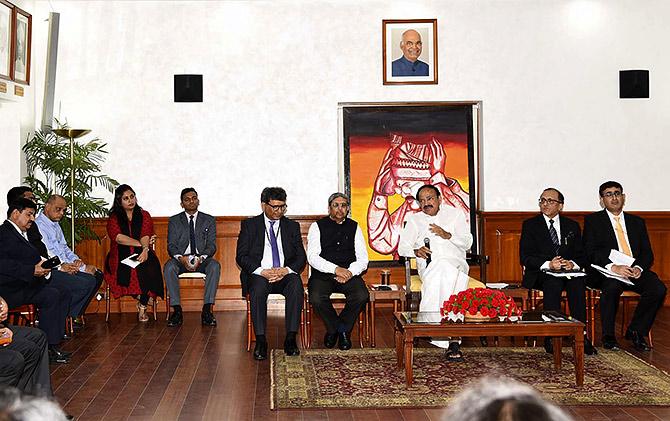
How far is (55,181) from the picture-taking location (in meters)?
9.41

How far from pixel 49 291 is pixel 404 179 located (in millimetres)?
4462

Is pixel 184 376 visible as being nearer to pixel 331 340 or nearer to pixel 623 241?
pixel 331 340

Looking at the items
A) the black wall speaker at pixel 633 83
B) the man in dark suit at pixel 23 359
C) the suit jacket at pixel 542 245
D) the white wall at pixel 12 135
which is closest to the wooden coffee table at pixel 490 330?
the suit jacket at pixel 542 245

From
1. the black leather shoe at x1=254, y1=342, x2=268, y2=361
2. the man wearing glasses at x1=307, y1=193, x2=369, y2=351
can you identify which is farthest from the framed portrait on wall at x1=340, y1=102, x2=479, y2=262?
the black leather shoe at x1=254, y1=342, x2=268, y2=361

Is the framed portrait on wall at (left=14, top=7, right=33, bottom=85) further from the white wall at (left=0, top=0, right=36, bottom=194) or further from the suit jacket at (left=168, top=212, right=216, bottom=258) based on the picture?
Answer: the suit jacket at (left=168, top=212, right=216, bottom=258)

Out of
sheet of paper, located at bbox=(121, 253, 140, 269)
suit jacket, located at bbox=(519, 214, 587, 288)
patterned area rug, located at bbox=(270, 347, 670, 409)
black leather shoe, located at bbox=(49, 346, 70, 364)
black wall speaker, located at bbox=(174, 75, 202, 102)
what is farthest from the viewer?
black wall speaker, located at bbox=(174, 75, 202, 102)

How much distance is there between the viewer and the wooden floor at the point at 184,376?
518cm

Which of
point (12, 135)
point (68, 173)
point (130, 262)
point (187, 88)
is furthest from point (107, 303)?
point (187, 88)

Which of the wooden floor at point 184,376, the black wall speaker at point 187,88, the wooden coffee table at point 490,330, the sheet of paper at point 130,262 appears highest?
the black wall speaker at point 187,88

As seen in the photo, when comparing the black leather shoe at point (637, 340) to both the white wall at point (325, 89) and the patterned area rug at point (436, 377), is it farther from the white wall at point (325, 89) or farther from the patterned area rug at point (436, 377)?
the white wall at point (325, 89)

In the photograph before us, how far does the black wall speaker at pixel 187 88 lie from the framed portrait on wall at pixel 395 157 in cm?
167

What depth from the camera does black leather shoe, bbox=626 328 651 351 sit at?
23.5 ft

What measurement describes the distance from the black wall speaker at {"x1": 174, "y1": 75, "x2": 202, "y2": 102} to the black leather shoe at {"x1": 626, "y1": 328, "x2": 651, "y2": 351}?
5216 mm

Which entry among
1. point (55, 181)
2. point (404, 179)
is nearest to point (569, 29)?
point (404, 179)
